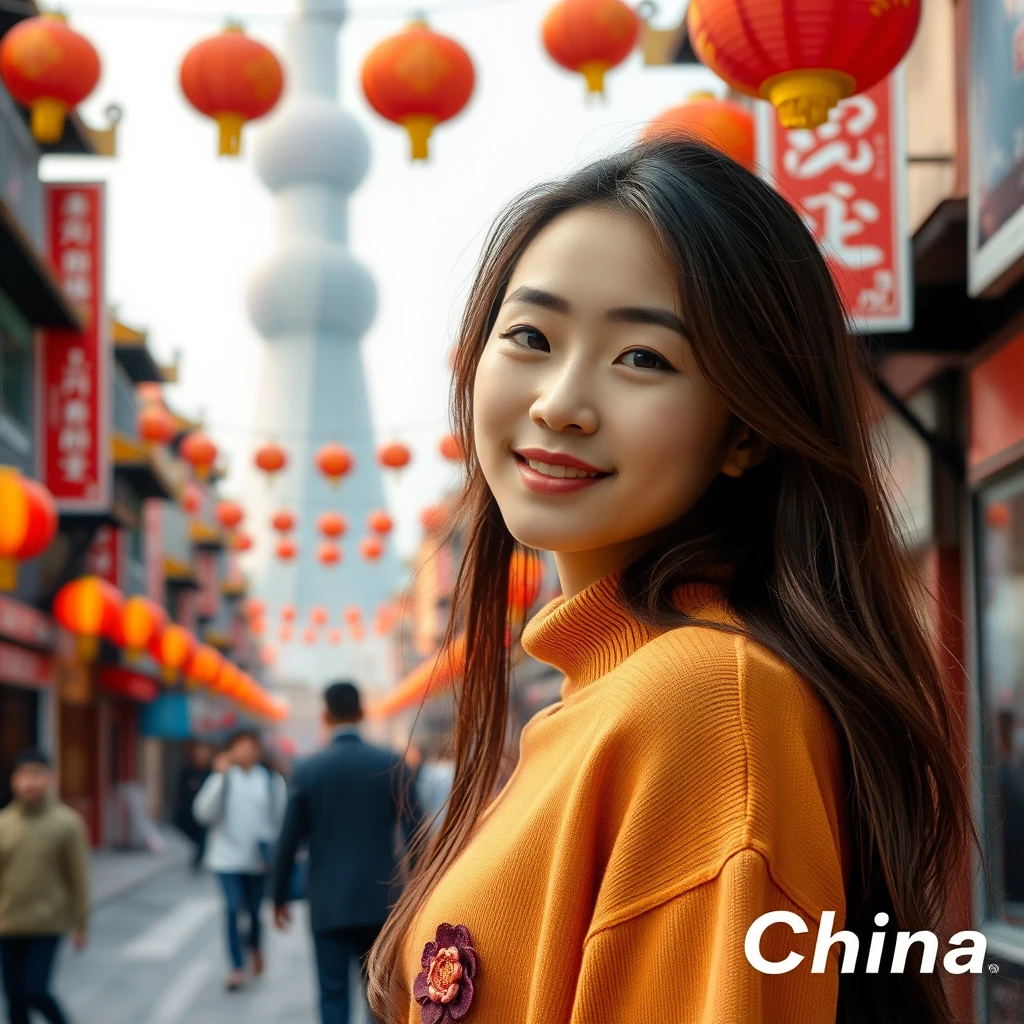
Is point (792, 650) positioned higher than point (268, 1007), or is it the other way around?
point (792, 650)

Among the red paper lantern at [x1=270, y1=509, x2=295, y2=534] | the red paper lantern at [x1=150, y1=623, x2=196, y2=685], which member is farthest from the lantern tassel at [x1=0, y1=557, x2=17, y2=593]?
the red paper lantern at [x1=270, y1=509, x2=295, y2=534]

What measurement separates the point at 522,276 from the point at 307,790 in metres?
5.96

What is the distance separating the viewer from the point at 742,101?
13102mm

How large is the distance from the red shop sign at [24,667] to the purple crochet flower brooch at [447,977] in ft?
59.8

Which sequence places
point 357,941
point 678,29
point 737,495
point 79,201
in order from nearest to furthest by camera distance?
point 737,495 → point 357,941 → point 678,29 → point 79,201

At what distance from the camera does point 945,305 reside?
8477 mm

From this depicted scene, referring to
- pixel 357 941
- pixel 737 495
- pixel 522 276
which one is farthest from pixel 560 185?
pixel 357 941

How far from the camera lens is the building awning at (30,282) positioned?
49.5 feet

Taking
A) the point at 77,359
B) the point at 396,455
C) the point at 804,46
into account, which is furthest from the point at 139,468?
the point at 804,46

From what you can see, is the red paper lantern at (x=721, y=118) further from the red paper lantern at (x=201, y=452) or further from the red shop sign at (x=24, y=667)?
the red shop sign at (x=24, y=667)

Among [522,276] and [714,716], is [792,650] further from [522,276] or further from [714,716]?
[522,276]

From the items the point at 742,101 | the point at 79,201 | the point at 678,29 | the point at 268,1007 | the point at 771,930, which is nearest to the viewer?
the point at 771,930

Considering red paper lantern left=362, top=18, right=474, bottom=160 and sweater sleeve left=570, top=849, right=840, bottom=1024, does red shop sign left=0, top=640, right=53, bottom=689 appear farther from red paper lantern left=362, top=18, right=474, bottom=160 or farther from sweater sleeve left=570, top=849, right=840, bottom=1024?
sweater sleeve left=570, top=849, right=840, bottom=1024

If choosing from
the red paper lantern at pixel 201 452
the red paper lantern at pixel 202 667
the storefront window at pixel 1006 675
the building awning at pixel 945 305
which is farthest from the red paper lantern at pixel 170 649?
the storefront window at pixel 1006 675
